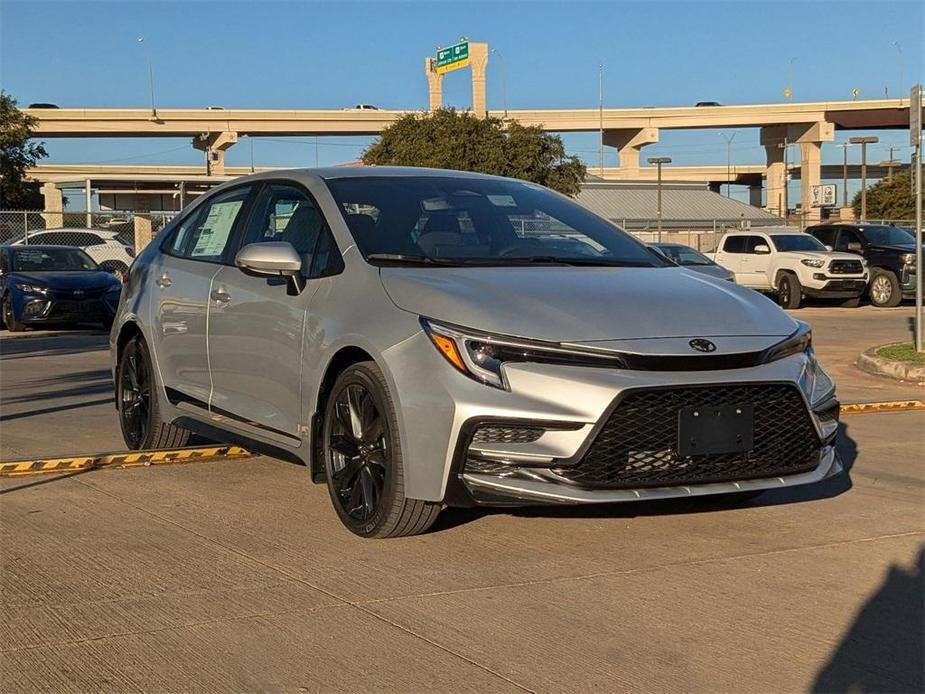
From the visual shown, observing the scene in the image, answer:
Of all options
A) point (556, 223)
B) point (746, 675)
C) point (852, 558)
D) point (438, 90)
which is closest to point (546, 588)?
point (746, 675)

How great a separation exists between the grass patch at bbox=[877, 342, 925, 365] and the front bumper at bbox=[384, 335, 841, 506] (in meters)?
8.75

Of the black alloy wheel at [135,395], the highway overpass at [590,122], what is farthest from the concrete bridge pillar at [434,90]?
the black alloy wheel at [135,395]

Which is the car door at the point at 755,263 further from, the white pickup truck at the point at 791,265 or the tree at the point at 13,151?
the tree at the point at 13,151

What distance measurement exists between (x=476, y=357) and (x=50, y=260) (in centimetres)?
1634

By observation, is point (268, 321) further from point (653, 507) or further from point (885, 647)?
point (885, 647)

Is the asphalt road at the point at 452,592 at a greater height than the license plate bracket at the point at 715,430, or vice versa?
the license plate bracket at the point at 715,430

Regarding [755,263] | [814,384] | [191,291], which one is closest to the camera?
[814,384]

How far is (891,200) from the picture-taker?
84.8m

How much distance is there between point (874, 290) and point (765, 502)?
22379mm

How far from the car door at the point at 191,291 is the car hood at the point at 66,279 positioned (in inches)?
460

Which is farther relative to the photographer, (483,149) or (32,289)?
(483,149)

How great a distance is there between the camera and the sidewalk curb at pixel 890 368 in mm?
12266

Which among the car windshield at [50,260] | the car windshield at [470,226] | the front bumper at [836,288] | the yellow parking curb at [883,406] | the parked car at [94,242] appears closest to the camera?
the car windshield at [470,226]

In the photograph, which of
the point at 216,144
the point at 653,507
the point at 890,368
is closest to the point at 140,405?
the point at 653,507
